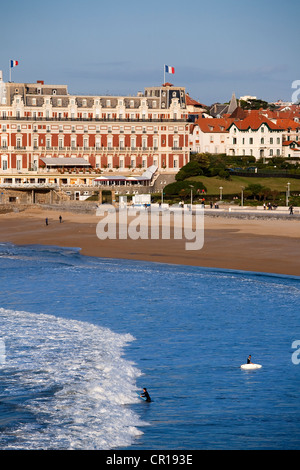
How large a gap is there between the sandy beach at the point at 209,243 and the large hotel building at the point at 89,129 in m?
31.2

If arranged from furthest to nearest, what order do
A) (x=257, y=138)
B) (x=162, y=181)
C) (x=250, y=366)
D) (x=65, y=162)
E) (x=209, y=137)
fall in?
(x=209, y=137)
(x=257, y=138)
(x=162, y=181)
(x=65, y=162)
(x=250, y=366)

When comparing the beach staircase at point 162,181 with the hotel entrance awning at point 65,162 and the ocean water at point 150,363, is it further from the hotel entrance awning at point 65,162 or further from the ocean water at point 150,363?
the ocean water at point 150,363

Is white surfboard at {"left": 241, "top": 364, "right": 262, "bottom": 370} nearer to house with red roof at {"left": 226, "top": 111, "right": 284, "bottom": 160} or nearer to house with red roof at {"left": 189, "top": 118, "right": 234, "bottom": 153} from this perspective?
house with red roof at {"left": 226, "top": 111, "right": 284, "bottom": 160}

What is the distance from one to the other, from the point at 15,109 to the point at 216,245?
63338mm

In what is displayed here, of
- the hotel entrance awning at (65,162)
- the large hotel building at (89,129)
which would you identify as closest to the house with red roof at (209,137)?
the large hotel building at (89,129)

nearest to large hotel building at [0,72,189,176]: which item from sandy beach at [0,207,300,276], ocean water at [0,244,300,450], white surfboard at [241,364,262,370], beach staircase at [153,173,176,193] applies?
beach staircase at [153,173,176,193]

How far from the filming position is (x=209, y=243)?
59.4 metres

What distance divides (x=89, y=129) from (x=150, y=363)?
304 feet

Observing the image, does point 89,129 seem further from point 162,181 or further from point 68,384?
point 68,384

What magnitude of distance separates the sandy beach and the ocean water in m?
6.45

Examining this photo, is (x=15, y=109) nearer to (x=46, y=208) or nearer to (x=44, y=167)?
(x=44, y=167)

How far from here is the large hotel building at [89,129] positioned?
112 m

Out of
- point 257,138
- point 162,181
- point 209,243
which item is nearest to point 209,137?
point 257,138

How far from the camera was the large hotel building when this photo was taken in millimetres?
112438
